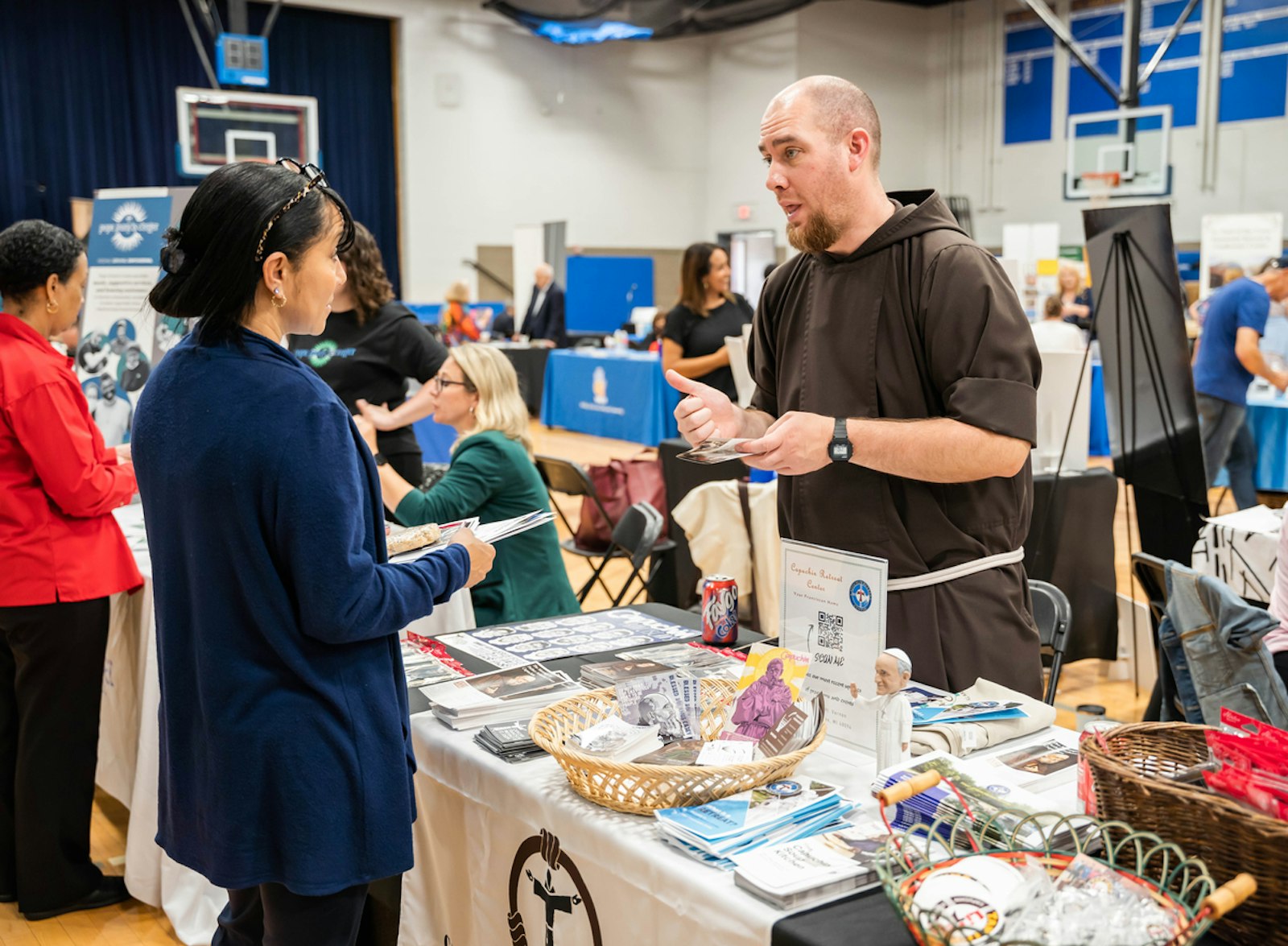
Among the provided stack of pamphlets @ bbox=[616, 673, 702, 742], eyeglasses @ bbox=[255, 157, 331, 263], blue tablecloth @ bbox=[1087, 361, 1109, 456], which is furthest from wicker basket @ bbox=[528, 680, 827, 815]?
blue tablecloth @ bbox=[1087, 361, 1109, 456]

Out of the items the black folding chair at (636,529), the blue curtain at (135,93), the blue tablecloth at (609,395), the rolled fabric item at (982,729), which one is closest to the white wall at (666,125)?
the blue curtain at (135,93)

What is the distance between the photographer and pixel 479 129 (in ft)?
48.0

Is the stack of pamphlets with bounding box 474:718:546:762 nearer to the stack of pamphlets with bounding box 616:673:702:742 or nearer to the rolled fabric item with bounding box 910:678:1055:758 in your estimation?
the stack of pamphlets with bounding box 616:673:702:742

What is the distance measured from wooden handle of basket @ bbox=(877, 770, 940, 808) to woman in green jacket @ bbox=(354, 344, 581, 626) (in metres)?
1.89

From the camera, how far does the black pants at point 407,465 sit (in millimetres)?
3750

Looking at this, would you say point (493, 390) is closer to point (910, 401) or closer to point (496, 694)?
point (496, 694)

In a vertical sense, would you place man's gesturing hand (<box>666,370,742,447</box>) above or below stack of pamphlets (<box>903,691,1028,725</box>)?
above

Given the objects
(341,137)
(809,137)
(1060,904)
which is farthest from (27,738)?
(341,137)

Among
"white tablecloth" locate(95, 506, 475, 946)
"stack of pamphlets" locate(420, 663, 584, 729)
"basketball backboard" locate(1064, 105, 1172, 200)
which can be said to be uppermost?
"basketball backboard" locate(1064, 105, 1172, 200)

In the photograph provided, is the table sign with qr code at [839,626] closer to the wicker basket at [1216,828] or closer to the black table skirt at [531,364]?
the wicker basket at [1216,828]

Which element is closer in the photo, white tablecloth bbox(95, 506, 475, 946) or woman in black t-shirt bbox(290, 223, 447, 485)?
white tablecloth bbox(95, 506, 475, 946)

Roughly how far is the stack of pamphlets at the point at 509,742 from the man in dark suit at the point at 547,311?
1067 cm

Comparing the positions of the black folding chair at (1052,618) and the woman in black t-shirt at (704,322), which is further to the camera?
the woman in black t-shirt at (704,322)

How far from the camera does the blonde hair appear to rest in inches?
123
